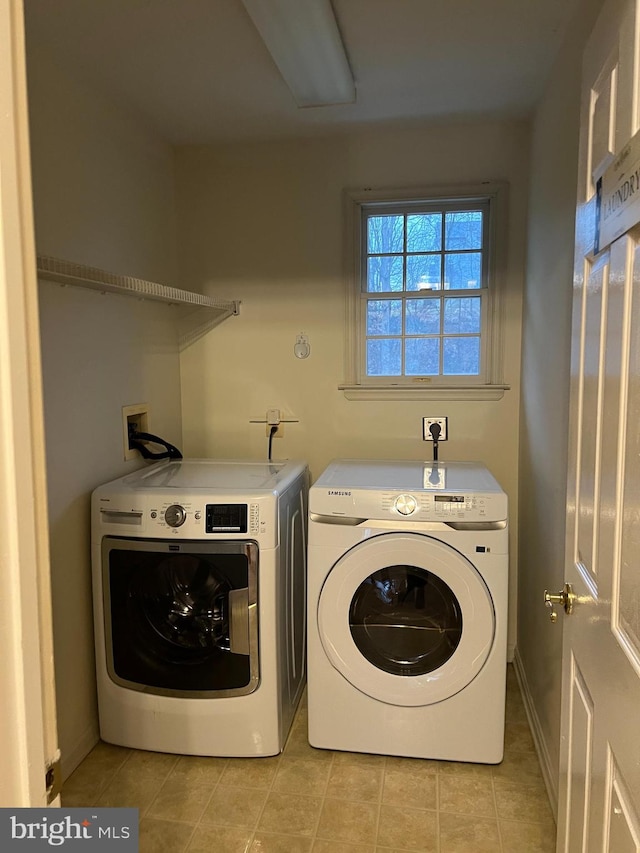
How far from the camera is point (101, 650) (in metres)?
2.26

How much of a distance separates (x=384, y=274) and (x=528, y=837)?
2.27 metres

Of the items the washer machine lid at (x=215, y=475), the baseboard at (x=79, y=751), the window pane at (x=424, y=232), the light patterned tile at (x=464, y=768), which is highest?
the window pane at (x=424, y=232)

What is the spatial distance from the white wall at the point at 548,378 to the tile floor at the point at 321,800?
0.50 ft

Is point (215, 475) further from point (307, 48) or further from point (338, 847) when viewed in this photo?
point (307, 48)

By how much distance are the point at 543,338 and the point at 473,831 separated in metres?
1.68

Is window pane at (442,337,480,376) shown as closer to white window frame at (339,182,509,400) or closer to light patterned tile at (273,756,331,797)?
white window frame at (339,182,509,400)

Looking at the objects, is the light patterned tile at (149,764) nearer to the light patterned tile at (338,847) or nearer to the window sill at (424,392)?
the light patterned tile at (338,847)

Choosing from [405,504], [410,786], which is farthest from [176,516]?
[410,786]

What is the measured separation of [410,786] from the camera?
2.11m

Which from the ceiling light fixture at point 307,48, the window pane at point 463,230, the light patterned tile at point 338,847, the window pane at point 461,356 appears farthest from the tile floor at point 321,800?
the ceiling light fixture at point 307,48

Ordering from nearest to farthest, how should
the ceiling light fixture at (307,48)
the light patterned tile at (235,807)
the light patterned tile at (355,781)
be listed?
the ceiling light fixture at (307,48), the light patterned tile at (235,807), the light patterned tile at (355,781)

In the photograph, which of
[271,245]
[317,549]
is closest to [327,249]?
[271,245]

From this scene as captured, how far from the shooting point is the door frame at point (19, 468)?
2.19 ft

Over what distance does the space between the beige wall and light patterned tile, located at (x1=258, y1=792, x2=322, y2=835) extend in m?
1.35
